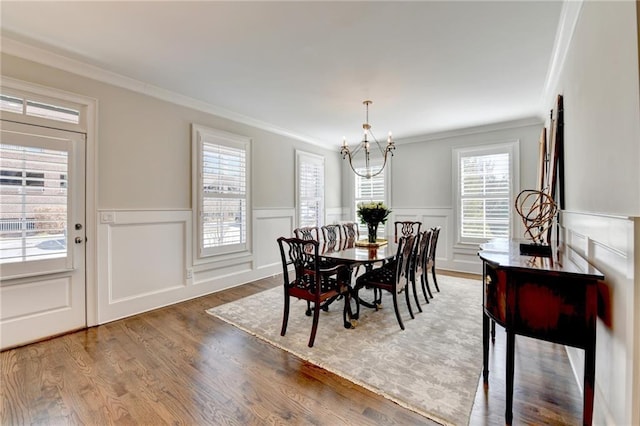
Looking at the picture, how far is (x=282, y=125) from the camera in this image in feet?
16.1

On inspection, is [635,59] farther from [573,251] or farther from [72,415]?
[72,415]

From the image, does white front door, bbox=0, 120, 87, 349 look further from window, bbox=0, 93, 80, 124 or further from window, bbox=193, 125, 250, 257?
window, bbox=193, 125, 250, 257

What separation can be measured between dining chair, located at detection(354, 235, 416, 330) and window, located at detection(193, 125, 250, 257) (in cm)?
225

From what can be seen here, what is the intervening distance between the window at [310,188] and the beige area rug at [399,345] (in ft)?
7.52

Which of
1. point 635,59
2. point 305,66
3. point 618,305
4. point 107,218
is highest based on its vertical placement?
point 305,66

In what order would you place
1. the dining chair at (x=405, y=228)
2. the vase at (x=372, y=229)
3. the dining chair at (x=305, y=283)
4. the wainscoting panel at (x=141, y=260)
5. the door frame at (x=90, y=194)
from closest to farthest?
the dining chair at (x=305, y=283) → the door frame at (x=90, y=194) → the wainscoting panel at (x=141, y=260) → the vase at (x=372, y=229) → the dining chair at (x=405, y=228)

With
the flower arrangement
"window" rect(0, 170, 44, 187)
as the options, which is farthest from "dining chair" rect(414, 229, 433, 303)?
"window" rect(0, 170, 44, 187)

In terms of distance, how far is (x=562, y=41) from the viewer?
7.57 ft

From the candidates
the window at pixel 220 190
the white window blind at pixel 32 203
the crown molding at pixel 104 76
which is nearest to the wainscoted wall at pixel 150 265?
the window at pixel 220 190

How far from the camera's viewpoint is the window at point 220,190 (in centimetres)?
387

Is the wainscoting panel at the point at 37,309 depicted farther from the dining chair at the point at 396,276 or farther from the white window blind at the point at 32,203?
the dining chair at the point at 396,276

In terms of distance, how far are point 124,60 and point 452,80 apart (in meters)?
3.50

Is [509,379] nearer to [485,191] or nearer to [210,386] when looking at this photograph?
[210,386]

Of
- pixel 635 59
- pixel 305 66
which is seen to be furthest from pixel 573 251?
pixel 305 66
